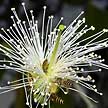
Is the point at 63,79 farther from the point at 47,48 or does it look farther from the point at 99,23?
the point at 99,23

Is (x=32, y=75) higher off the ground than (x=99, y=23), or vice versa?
(x=99, y=23)

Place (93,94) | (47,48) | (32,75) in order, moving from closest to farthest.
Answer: (32,75) → (47,48) → (93,94)

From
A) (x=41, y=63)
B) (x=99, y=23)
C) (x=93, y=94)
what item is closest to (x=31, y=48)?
(x=41, y=63)

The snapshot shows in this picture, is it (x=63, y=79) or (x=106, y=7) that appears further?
(x=106, y=7)

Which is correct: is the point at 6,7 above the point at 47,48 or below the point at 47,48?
above

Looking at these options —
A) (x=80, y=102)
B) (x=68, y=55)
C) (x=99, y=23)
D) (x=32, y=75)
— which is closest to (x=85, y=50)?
(x=68, y=55)

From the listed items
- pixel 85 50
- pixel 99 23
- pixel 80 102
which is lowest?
pixel 80 102

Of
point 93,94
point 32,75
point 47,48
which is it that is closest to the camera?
point 32,75

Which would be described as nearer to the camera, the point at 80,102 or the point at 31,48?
the point at 31,48

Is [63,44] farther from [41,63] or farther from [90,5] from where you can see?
[90,5]
